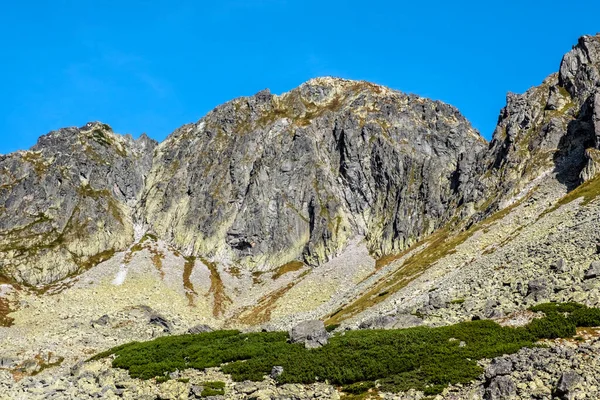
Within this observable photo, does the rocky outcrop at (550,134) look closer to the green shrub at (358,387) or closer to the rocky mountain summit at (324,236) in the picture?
the rocky mountain summit at (324,236)

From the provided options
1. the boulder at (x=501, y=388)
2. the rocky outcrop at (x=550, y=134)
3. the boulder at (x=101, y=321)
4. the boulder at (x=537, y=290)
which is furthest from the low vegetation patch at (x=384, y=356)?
the rocky outcrop at (x=550, y=134)

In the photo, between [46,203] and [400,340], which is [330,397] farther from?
[46,203]

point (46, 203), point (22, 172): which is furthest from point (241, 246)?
point (22, 172)

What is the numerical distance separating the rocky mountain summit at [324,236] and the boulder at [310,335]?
5.85 metres

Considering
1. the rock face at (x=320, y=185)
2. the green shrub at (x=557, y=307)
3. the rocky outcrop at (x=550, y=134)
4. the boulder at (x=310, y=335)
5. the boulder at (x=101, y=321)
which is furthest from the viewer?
the rock face at (x=320, y=185)

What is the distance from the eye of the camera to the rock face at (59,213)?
152 m

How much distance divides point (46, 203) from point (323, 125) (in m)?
102

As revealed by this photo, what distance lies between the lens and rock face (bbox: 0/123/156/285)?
152m

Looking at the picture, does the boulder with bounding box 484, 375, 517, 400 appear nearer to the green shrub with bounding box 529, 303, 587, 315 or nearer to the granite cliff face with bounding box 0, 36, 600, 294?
the green shrub with bounding box 529, 303, 587, 315

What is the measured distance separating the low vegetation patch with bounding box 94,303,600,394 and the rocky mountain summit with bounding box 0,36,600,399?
4.03ft

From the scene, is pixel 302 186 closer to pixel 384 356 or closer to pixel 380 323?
pixel 380 323

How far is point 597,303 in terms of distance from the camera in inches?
1304

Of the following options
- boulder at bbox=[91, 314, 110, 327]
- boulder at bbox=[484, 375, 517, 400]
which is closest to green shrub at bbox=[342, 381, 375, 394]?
boulder at bbox=[484, 375, 517, 400]

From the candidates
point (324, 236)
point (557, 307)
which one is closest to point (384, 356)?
point (557, 307)
